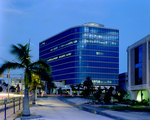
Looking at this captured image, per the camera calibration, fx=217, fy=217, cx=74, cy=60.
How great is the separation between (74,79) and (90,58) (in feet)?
48.9

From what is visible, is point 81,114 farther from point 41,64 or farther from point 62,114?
point 41,64

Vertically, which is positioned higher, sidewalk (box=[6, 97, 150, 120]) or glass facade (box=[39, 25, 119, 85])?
glass facade (box=[39, 25, 119, 85])

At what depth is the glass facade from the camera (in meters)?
122

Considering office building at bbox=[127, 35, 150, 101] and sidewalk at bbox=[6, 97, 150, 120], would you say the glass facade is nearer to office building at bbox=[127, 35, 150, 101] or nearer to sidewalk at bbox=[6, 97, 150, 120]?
office building at bbox=[127, 35, 150, 101]

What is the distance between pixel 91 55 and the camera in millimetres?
123250

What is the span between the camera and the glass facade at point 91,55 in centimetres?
12238

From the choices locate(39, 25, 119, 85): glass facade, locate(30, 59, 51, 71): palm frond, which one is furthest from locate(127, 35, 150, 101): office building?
Result: locate(39, 25, 119, 85): glass facade

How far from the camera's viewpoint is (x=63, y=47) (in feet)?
437

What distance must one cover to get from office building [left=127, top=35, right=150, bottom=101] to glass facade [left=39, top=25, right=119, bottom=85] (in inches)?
2842

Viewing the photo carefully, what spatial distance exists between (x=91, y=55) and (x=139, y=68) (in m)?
77.6

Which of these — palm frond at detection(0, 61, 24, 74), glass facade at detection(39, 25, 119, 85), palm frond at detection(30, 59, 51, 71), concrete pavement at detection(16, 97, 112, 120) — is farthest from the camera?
glass facade at detection(39, 25, 119, 85)

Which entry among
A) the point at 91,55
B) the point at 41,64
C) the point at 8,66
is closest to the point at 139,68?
the point at 41,64

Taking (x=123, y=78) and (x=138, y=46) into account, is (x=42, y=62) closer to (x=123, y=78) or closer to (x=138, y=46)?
(x=138, y=46)

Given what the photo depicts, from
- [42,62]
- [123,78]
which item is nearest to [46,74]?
[42,62]
